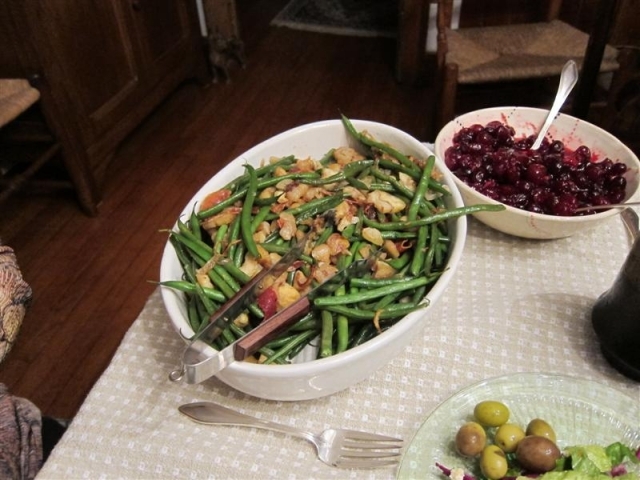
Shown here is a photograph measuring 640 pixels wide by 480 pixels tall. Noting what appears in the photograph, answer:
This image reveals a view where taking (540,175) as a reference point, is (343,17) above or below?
below

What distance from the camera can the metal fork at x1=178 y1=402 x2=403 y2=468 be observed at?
65 cm

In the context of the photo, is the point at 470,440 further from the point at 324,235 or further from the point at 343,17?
the point at 343,17

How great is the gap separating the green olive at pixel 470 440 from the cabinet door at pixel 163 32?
2.31 metres

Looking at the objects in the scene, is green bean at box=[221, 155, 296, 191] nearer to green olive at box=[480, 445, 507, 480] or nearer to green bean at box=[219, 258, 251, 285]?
green bean at box=[219, 258, 251, 285]

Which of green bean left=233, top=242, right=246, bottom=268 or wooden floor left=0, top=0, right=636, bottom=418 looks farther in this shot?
wooden floor left=0, top=0, right=636, bottom=418

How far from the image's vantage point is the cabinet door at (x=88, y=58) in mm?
1871

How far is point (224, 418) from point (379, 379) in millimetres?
220

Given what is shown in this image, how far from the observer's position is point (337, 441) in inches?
26.4

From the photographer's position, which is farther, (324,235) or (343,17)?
(343,17)

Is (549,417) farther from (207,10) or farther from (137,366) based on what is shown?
(207,10)

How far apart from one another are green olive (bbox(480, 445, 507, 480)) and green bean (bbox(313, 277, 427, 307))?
0.73 feet

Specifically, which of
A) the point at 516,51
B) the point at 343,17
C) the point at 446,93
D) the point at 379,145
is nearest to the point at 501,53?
the point at 516,51

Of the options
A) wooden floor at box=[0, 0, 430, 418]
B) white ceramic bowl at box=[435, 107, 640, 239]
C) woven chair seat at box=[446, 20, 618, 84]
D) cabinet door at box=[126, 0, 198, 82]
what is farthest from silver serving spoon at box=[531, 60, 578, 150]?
cabinet door at box=[126, 0, 198, 82]

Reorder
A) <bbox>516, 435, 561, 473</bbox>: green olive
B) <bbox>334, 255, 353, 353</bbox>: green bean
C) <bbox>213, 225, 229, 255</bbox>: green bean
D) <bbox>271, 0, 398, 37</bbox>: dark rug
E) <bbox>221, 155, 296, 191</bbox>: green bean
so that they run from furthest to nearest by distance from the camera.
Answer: <bbox>271, 0, 398, 37</bbox>: dark rug
<bbox>221, 155, 296, 191</bbox>: green bean
<bbox>213, 225, 229, 255</bbox>: green bean
<bbox>334, 255, 353, 353</bbox>: green bean
<bbox>516, 435, 561, 473</bbox>: green olive
